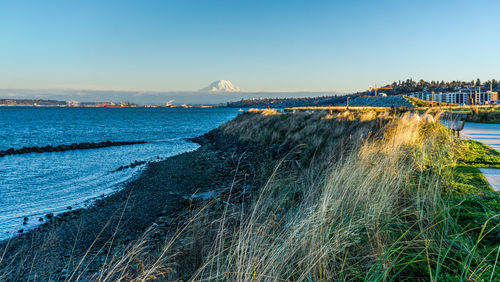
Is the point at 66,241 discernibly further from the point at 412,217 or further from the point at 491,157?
the point at 491,157

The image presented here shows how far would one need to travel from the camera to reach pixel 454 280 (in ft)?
7.06

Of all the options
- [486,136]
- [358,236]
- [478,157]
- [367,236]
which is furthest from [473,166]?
[486,136]

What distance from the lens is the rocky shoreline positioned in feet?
14.7

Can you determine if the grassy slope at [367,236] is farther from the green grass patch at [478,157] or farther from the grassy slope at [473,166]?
the green grass patch at [478,157]

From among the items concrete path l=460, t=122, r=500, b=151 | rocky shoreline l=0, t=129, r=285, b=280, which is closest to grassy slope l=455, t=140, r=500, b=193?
concrete path l=460, t=122, r=500, b=151

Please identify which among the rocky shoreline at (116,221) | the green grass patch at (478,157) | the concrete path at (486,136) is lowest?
the rocky shoreline at (116,221)

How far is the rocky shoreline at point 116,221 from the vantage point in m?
4.48

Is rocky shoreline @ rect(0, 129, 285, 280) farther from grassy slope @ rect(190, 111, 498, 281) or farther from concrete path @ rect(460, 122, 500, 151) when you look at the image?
concrete path @ rect(460, 122, 500, 151)

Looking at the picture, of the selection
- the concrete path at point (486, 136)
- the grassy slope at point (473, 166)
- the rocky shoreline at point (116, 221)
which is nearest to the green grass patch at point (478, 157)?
the grassy slope at point (473, 166)

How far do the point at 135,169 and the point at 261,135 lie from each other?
25.5 feet

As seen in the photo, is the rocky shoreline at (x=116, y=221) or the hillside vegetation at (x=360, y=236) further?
the rocky shoreline at (x=116, y=221)

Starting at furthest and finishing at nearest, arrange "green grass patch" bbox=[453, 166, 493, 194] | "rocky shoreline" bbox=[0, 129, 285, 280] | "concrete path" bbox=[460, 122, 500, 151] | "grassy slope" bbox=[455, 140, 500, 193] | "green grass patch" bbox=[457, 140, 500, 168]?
"concrete path" bbox=[460, 122, 500, 151] < "green grass patch" bbox=[457, 140, 500, 168] < "rocky shoreline" bbox=[0, 129, 285, 280] < "grassy slope" bbox=[455, 140, 500, 193] < "green grass patch" bbox=[453, 166, 493, 194]

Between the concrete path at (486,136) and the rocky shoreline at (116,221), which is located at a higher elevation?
the concrete path at (486,136)

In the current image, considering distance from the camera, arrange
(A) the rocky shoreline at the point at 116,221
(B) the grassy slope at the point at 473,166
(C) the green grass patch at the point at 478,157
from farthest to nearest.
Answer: (C) the green grass patch at the point at 478,157 < (A) the rocky shoreline at the point at 116,221 < (B) the grassy slope at the point at 473,166
